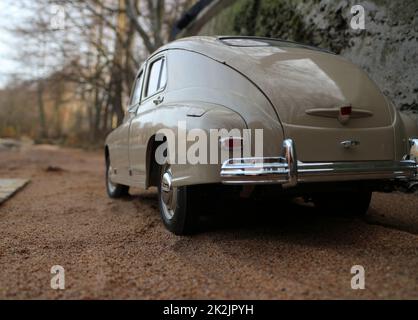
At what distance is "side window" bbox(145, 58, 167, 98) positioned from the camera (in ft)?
15.2

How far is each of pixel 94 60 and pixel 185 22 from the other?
385 inches

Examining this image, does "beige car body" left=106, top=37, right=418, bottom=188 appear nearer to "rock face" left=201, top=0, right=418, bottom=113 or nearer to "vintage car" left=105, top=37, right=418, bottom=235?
"vintage car" left=105, top=37, right=418, bottom=235

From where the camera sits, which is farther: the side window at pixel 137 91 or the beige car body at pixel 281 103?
the side window at pixel 137 91

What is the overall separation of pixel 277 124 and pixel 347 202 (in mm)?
1760

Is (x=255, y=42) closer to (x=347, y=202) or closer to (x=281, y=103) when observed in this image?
(x=281, y=103)

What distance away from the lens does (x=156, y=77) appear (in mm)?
4922

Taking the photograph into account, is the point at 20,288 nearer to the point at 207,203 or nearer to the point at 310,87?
the point at 207,203

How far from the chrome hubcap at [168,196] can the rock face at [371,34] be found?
3.45m

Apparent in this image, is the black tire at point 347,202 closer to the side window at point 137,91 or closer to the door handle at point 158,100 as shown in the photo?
the door handle at point 158,100

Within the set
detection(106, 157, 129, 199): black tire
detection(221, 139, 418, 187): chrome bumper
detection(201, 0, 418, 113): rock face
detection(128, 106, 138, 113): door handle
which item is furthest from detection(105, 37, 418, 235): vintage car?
detection(106, 157, 129, 199): black tire

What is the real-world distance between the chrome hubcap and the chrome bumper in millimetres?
941

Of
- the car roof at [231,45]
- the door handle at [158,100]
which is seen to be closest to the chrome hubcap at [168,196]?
the door handle at [158,100]

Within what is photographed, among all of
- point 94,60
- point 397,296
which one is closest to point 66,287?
point 397,296

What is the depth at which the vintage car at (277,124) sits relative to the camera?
126 inches
